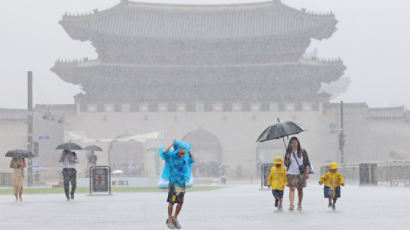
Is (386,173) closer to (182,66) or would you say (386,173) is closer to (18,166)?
(18,166)

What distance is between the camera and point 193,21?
55406 mm

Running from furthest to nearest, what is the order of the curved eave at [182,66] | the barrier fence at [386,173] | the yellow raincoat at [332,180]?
the curved eave at [182,66]
the barrier fence at [386,173]
the yellow raincoat at [332,180]

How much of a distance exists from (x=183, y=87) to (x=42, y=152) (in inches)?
428

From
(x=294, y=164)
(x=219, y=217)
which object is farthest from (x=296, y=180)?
(x=219, y=217)

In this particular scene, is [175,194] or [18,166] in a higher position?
[18,166]

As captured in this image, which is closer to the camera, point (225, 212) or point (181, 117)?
point (225, 212)

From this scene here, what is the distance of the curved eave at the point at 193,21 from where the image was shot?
5294cm

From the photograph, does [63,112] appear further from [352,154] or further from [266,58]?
[352,154]

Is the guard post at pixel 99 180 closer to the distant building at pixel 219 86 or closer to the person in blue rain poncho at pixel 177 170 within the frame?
the person in blue rain poncho at pixel 177 170

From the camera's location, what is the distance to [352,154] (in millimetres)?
53719

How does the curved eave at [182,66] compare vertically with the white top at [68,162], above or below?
above

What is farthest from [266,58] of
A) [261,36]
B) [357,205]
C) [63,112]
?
[357,205]

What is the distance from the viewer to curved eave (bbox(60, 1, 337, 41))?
52.9m

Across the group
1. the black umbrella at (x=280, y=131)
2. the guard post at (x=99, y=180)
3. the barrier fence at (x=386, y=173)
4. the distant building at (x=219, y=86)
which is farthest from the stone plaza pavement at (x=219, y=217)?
the distant building at (x=219, y=86)
